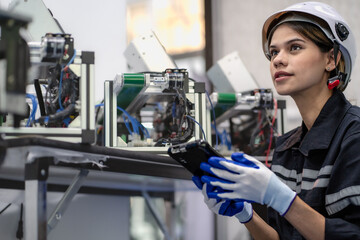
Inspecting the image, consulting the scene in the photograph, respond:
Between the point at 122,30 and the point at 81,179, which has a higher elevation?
the point at 122,30

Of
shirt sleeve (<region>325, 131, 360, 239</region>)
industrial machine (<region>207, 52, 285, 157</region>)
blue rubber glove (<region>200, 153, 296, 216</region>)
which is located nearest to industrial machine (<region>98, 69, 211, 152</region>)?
industrial machine (<region>207, 52, 285, 157</region>)

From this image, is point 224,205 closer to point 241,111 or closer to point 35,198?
point 35,198

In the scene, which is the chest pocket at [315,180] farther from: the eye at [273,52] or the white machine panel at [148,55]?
the white machine panel at [148,55]

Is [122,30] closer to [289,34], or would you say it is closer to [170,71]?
[170,71]

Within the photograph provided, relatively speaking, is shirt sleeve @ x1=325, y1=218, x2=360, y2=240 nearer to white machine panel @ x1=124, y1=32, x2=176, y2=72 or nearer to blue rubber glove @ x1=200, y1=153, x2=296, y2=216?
blue rubber glove @ x1=200, y1=153, x2=296, y2=216

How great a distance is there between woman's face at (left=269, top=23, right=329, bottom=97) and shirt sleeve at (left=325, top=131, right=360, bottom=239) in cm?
24

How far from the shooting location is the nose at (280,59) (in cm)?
146

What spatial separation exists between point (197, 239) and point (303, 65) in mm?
1999

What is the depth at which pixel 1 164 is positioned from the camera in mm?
1322

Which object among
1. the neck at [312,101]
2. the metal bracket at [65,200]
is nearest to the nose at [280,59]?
the neck at [312,101]

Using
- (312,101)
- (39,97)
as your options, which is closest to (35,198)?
(39,97)

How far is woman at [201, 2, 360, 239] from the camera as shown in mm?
1224

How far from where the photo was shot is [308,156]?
1.42 metres

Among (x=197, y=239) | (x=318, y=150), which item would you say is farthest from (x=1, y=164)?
(x=197, y=239)
